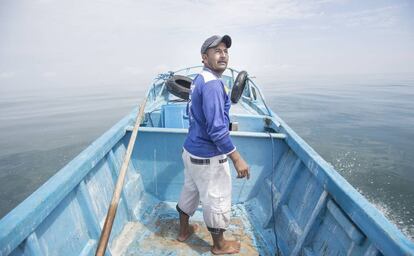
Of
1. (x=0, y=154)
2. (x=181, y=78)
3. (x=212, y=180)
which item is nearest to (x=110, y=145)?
(x=212, y=180)

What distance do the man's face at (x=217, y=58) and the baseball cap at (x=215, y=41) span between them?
0.10ft

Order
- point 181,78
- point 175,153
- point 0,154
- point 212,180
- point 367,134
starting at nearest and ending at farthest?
point 212,180 < point 175,153 < point 181,78 < point 0,154 < point 367,134

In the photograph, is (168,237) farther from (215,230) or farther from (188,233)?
(215,230)

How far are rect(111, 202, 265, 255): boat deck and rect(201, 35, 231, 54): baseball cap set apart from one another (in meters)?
2.15

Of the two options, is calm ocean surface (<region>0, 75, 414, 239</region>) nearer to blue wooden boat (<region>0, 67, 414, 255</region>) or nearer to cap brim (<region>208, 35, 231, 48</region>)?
blue wooden boat (<region>0, 67, 414, 255</region>)

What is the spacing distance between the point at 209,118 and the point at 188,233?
1.66 m

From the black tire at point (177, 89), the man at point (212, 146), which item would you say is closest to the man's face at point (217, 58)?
the man at point (212, 146)

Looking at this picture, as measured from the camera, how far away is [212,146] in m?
2.39

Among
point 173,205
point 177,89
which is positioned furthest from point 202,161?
point 177,89

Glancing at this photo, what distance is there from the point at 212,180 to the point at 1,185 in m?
8.63

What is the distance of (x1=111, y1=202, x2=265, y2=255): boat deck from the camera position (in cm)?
287

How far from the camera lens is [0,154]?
463 inches

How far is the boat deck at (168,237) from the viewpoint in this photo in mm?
2865

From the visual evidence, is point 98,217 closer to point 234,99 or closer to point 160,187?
point 160,187
